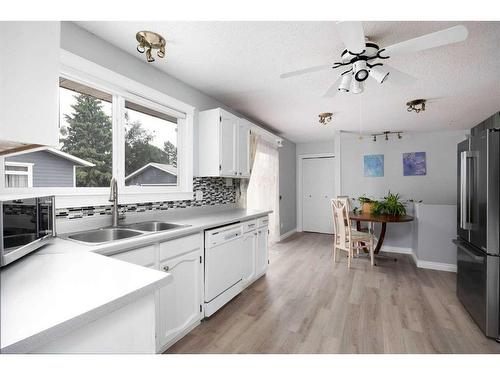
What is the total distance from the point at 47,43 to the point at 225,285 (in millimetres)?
2194

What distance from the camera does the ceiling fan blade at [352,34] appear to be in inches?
51.6

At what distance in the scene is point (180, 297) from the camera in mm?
1910

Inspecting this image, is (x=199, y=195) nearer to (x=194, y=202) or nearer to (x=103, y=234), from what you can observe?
(x=194, y=202)

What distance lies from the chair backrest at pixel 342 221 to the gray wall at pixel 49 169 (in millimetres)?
3211

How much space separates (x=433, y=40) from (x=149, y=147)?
236 cm

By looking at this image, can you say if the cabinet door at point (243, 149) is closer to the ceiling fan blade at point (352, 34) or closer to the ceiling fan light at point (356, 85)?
the ceiling fan light at point (356, 85)

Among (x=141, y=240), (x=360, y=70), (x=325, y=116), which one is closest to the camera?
(x=141, y=240)

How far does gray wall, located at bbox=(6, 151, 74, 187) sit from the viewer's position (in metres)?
1.61

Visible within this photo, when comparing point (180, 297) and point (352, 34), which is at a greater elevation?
point (352, 34)

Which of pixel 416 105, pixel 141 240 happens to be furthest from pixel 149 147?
pixel 416 105

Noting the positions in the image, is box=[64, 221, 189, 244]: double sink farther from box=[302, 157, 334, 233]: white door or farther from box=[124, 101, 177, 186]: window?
box=[302, 157, 334, 233]: white door

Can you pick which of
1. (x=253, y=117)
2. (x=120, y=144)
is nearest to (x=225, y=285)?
(x=120, y=144)

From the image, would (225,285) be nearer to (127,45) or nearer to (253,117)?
(127,45)
